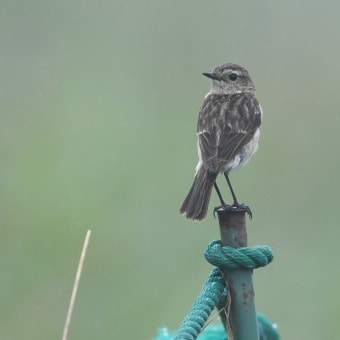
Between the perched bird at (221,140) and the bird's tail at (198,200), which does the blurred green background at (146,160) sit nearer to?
the perched bird at (221,140)

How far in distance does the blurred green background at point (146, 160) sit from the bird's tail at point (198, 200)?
3402mm

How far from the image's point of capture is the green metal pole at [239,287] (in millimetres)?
4328

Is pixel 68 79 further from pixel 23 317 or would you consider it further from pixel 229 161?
pixel 229 161

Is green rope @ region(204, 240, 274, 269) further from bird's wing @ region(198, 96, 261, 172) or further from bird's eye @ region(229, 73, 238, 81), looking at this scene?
bird's eye @ region(229, 73, 238, 81)

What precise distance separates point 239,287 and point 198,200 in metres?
1.13

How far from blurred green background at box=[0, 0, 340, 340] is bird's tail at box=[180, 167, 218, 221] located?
3402mm

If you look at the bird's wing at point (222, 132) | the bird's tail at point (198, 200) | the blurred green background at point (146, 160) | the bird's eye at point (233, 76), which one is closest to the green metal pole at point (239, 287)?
the bird's tail at point (198, 200)

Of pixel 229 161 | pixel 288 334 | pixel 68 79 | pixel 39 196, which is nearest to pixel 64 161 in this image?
pixel 39 196

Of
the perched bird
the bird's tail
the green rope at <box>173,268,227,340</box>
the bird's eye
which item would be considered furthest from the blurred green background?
the green rope at <box>173,268,227,340</box>

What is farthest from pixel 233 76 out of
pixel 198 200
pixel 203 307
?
pixel 203 307

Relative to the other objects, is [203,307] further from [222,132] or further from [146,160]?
[146,160]

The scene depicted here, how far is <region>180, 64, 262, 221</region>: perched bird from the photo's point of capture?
550cm

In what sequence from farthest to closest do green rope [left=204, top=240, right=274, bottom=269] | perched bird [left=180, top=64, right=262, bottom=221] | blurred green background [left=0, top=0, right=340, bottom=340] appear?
blurred green background [left=0, top=0, right=340, bottom=340] < perched bird [left=180, top=64, right=262, bottom=221] < green rope [left=204, top=240, right=274, bottom=269]

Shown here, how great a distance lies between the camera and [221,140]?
19.6 ft
